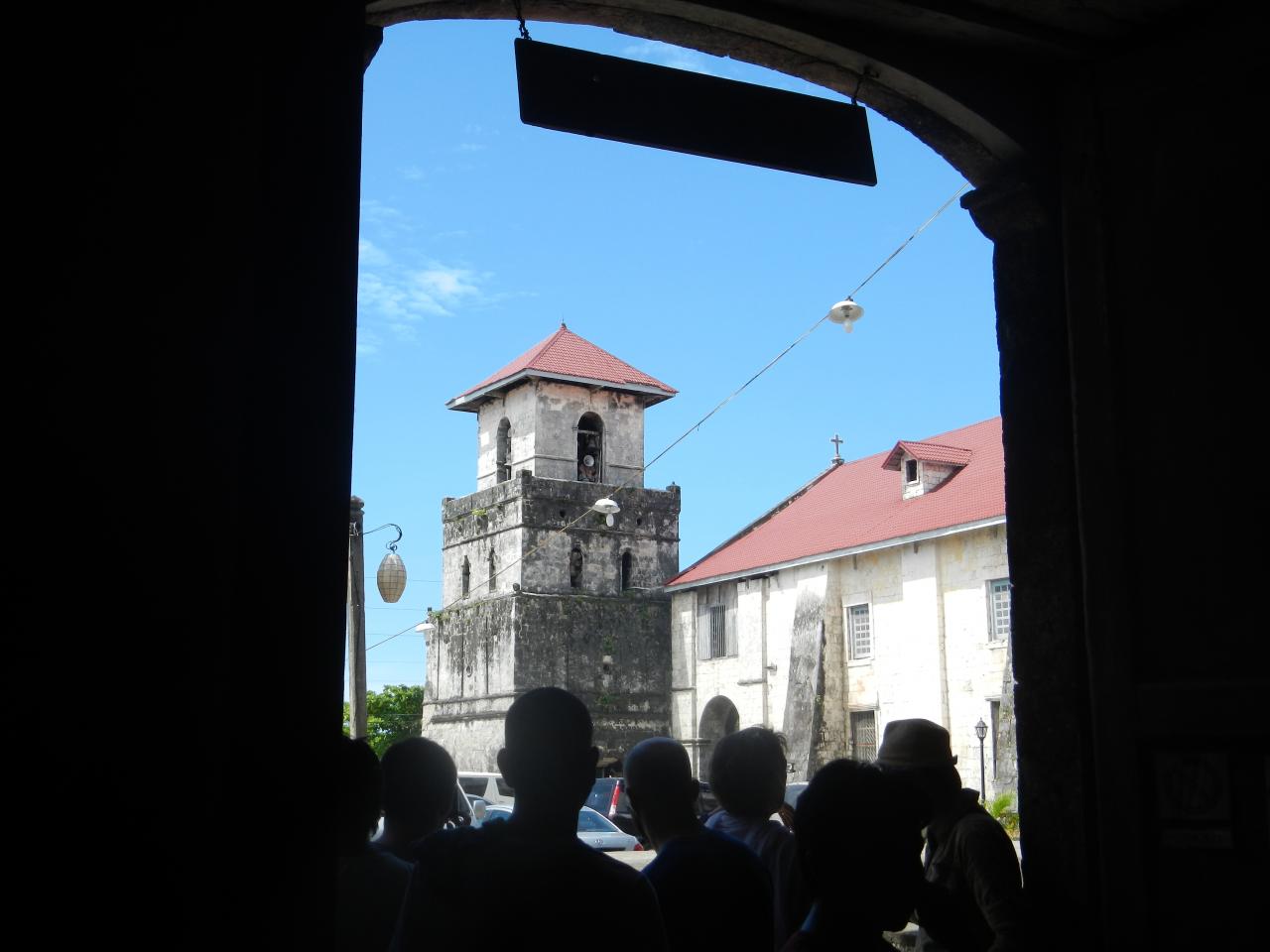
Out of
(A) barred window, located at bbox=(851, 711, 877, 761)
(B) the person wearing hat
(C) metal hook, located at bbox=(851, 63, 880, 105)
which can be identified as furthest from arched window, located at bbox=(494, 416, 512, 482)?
(B) the person wearing hat

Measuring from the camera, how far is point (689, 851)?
279cm

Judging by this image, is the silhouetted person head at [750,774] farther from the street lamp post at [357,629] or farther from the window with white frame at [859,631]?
the window with white frame at [859,631]

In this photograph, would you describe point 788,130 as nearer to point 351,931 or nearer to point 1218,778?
point 1218,778

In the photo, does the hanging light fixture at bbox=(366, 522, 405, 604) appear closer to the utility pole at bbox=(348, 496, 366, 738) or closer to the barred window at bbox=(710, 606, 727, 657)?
the utility pole at bbox=(348, 496, 366, 738)

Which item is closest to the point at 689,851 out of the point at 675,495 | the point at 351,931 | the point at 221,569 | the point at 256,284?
the point at 351,931

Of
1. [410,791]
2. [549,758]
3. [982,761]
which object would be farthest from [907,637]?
[549,758]

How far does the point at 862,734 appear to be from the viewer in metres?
26.7

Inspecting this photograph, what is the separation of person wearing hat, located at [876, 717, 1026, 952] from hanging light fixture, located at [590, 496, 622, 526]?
2981 centimetres

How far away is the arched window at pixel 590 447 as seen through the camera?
35656 millimetres

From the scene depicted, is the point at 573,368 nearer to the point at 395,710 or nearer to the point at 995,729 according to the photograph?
the point at 995,729

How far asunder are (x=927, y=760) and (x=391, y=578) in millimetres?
11985

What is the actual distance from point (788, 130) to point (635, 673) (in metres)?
30.2

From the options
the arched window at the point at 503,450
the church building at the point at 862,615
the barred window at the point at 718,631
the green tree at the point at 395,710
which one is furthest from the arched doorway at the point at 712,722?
the green tree at the point at 395,710

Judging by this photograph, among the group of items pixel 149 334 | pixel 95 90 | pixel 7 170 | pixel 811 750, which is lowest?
pixel 811 750
